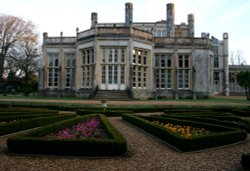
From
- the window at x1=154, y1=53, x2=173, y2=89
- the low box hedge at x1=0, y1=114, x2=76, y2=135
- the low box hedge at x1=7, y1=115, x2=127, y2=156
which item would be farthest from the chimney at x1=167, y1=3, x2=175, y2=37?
the low box hedge at x1=7, y1=115, x2=127, y2=156

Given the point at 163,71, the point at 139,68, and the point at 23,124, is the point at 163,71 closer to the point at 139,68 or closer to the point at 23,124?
the point at 139,68

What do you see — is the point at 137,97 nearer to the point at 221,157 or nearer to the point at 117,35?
the point at 117,35

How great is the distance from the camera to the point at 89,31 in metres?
30.2

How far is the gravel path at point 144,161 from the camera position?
18.5ft

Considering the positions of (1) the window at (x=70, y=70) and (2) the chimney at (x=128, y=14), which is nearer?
(1) the window at (x=70, y=70)

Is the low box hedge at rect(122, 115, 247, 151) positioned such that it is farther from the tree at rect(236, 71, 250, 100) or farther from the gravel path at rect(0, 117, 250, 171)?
the tree at rect(236, 71, 250, 100)

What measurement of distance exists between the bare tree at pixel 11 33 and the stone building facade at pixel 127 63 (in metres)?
6.21

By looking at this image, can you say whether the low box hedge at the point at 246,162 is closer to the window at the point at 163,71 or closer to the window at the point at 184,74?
the window at the point at 163,71

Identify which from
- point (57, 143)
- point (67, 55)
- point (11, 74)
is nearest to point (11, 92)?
point (11, 74)

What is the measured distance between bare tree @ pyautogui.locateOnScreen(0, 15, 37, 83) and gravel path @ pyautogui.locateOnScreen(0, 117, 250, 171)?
3534 centimetres

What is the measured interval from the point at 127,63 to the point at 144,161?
898 inches

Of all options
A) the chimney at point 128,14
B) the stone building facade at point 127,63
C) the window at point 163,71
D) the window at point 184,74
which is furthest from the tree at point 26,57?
the window at point 184,74

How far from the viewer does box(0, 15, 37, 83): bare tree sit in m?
37.9

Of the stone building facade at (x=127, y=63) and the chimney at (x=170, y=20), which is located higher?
the chimney at (x=170, y=20)
